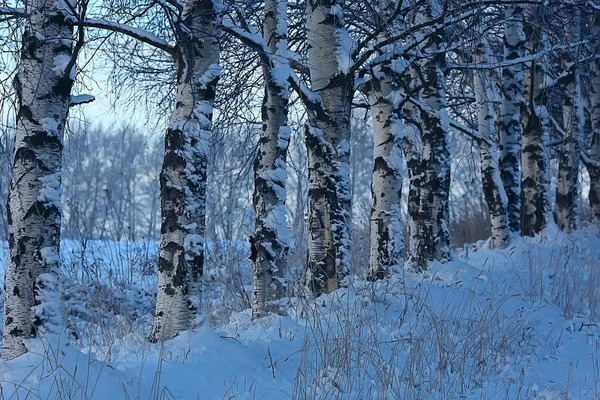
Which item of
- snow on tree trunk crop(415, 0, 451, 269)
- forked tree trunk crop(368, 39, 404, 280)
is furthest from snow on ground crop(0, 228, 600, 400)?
snow on tree trunk crop(415, 0, 451, 269)

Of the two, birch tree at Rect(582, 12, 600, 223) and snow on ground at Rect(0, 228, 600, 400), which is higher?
birch tree at Rect(582, 12, 600, 223)

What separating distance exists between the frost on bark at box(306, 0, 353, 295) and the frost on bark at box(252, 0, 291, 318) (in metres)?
0.41

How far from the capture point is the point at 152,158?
129 feet

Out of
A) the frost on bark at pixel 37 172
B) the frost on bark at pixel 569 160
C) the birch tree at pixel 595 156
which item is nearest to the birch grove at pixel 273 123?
the frost on bark at pixel 37 172

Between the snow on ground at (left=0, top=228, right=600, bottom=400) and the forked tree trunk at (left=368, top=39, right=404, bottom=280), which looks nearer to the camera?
the snow on ground at (left=0, top=228, right=600, bottom=400)

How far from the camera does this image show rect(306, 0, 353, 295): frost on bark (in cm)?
606

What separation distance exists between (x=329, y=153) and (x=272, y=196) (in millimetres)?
811

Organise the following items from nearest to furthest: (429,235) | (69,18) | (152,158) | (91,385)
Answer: (91,385), (69,18), (429,235), (152,158)

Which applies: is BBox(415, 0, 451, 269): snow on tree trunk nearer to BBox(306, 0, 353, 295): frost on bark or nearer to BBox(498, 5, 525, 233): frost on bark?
BBox(306, 0, 353, 295): frost on bark

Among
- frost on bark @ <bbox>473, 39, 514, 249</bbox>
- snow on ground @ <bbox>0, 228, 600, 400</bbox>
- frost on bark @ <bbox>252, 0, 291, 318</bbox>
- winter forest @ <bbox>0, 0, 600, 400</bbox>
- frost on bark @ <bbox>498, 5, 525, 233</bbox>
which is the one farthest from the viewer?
frost on bark @ <bbox>498, 5, 525, 233</bbox>

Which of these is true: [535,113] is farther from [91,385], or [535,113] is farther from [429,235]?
[91,385]

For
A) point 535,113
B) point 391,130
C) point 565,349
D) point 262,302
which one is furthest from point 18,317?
point 535,113

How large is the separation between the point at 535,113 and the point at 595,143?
394 centimetres

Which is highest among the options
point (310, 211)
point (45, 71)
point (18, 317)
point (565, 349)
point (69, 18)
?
point (69, 18)
